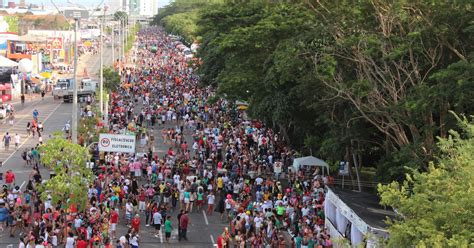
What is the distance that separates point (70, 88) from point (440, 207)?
5653 centimetres

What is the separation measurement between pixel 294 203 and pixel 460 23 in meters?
8.10

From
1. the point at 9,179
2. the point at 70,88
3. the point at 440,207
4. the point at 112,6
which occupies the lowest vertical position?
the point at 70,88

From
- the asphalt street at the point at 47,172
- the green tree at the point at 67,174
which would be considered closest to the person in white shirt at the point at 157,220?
the asphalt street at the point at 47,172

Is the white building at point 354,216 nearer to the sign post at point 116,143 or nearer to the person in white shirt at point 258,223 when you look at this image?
the person in white shirt at point 258,223

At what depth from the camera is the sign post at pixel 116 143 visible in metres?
31.7

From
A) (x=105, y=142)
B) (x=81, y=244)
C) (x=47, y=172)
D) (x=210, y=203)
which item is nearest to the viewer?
(x=81, y=244)

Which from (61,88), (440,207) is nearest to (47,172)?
(440,207)

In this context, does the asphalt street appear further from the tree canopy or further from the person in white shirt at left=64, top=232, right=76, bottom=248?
the tree canopy

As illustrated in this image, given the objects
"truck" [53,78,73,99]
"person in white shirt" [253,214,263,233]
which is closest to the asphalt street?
"truck" [53,78,73,99]

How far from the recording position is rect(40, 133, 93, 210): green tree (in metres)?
26.9

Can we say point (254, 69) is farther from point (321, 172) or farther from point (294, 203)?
point (294, 203)

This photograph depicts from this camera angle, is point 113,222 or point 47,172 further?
point 47,172

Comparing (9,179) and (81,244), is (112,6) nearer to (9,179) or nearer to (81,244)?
(9,179)

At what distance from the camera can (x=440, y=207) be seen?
15.7m
